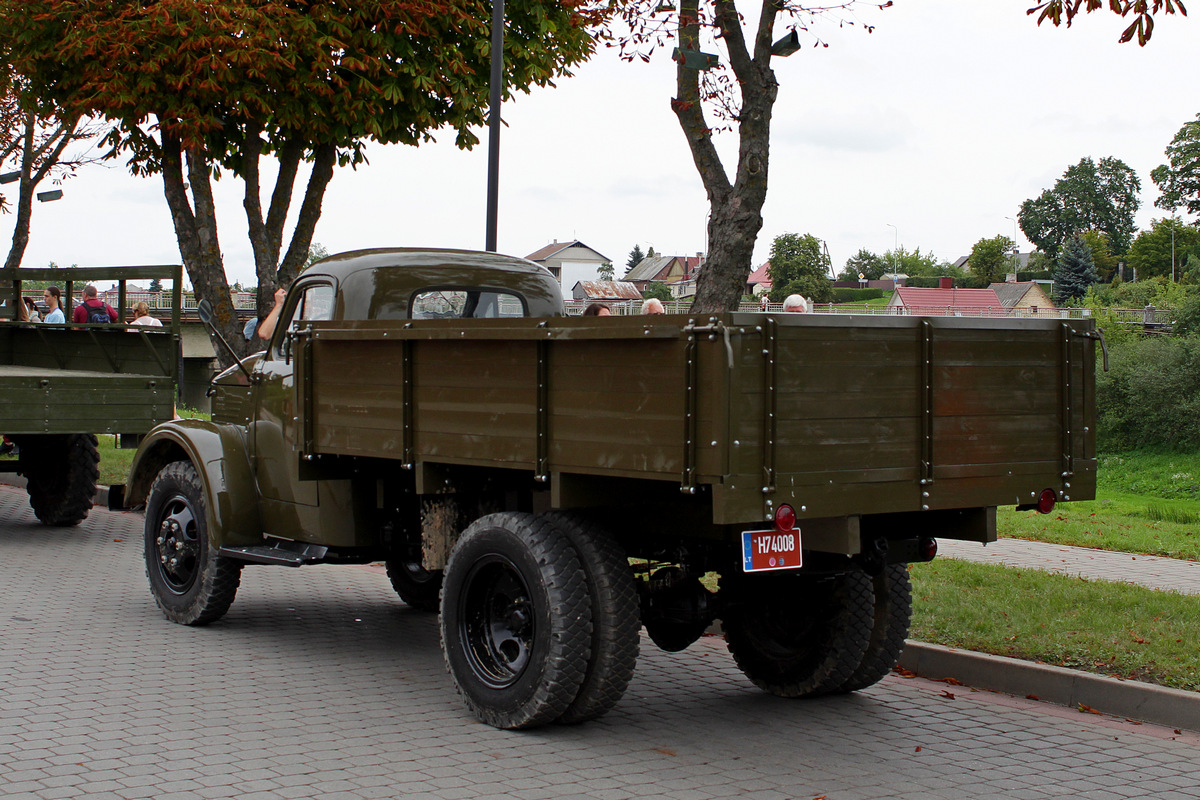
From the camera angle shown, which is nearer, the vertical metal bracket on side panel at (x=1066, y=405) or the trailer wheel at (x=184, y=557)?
the vertical metal bracket on side panel at (x=1066, y=405)

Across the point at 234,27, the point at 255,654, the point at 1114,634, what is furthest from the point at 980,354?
the point at 234,27

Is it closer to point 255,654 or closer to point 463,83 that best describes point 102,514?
point 463,83

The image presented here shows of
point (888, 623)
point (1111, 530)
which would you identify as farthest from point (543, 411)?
point (1111, 530)

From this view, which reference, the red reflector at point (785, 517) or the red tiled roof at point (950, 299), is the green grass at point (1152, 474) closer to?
the red reflector at point (785, 517)

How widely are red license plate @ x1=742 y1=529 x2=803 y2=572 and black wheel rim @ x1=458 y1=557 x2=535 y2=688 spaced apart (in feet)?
3.77

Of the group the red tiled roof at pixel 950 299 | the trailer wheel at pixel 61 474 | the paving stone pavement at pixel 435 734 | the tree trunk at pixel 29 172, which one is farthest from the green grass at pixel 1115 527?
the red tiled roof at pixel 950 299

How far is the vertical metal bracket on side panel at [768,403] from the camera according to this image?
4941 millimetres

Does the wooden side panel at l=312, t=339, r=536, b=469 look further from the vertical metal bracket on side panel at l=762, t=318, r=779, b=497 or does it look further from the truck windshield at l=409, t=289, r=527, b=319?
the vertical metal bracket on side panel at l=762, t=318, r=779, b=497

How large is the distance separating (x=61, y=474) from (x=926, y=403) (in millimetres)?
9908

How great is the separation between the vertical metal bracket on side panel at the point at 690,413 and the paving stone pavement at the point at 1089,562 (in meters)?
5.39

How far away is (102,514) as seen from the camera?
14.2 m

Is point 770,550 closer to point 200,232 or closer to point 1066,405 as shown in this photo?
point 1066,405

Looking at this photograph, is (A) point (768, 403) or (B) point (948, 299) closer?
(A) point (768, 403)

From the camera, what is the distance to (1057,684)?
256 inches
